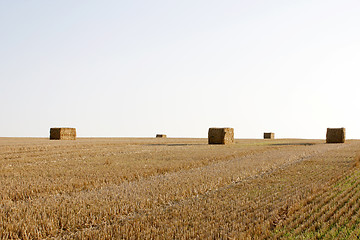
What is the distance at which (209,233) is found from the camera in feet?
17.6

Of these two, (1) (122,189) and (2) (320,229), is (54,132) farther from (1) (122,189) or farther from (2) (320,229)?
(2) (320,229)

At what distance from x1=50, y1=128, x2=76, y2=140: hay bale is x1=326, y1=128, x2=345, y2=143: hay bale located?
2705 cm

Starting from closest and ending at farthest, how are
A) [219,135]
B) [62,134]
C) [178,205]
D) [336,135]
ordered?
[178,205] < [219,135] < [336,135] < [62,134]

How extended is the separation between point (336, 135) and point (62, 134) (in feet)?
92.8

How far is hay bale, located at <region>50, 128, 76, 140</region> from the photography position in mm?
35562

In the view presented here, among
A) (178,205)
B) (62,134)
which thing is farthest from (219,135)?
(178,205)

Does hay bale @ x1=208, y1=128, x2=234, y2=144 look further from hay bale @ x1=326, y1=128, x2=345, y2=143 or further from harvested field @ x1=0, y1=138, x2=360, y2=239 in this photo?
harvested field @ x1=0, y1=138, x2=360, y2=239

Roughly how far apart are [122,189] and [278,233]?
437 cm

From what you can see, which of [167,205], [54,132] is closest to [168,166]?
[167,205]

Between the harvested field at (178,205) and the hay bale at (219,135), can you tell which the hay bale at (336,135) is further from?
the harvested field at (178,205)

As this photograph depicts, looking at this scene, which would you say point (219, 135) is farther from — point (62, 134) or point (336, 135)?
point (62, 134)

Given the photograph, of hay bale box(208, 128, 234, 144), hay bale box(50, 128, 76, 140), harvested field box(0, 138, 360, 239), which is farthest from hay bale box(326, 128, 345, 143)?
hay bale box(50, 128, 76, 140)

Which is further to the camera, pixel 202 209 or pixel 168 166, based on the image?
pixel 168 166

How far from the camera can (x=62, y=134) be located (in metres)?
35.7
